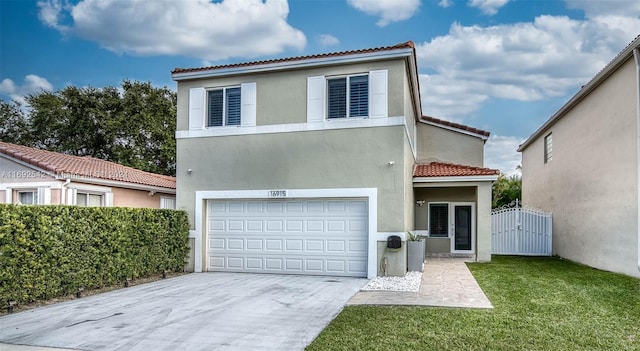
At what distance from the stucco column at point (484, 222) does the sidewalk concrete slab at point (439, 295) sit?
11.4 feet

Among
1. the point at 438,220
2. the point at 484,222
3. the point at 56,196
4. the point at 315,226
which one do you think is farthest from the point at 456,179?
the point at 56,196

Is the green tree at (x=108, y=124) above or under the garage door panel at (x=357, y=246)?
above

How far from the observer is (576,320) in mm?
7223

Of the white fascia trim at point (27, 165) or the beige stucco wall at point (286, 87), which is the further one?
the white fascia trim at point (27, 165)

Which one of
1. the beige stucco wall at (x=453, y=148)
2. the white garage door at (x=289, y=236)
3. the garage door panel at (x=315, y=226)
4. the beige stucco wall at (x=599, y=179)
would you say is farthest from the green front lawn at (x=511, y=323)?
the beige stucco wall at (x=453, y=148)

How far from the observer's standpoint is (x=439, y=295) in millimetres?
9320

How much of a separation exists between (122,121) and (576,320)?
3017cm

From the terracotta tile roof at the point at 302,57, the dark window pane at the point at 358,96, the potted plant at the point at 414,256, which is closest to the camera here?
the terracotta tile roof at the point at 302,57

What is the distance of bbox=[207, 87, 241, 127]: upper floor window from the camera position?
13.4 m

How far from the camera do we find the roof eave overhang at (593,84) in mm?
11539

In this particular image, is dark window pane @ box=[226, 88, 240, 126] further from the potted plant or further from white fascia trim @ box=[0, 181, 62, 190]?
the potted plant

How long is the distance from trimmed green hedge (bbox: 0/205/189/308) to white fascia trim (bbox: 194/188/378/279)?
806 millimetres

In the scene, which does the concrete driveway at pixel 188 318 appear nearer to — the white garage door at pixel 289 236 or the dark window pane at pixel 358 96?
the white garage door at pixel 289 236

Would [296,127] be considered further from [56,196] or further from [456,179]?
[56,196]
